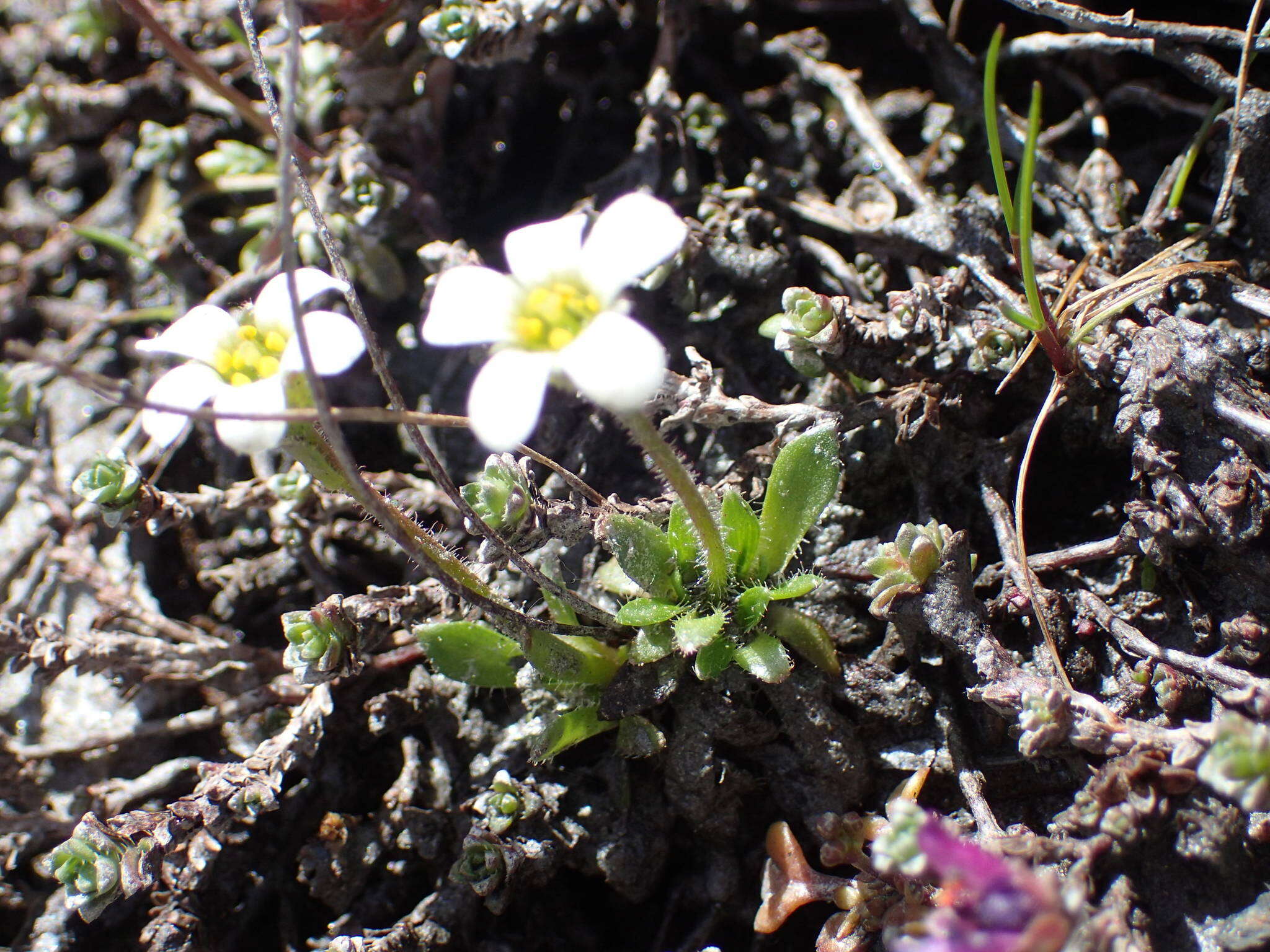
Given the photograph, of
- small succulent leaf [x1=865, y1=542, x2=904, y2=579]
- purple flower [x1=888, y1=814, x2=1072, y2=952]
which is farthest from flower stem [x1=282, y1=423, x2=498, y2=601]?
purple flower [x1=888, y1=814, x2=1072, y2=952]

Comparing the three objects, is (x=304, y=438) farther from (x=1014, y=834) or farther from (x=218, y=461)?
(x=1014, y=834)

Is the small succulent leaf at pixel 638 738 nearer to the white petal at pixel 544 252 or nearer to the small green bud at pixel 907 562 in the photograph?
the small green bud at pixel 907 562

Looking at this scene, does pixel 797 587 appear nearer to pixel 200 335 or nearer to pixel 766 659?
pixel 766 659

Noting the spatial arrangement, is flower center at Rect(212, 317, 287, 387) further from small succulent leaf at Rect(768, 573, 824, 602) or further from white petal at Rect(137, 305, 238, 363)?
small succulent leaf at Rect(768, 573, 824, 602)

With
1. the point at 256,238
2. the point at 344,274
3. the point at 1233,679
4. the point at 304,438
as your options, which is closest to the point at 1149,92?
the point at 1233,679

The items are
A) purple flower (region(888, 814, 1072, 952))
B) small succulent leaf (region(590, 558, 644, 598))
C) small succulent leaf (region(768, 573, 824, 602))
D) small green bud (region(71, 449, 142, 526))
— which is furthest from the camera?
small succulent leaf (region(590, 558, 644, 598))
